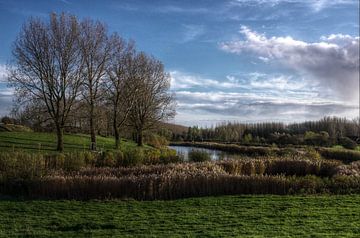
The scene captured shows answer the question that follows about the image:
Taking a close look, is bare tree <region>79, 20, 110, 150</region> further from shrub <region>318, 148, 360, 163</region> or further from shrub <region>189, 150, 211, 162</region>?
shrub <region>318, 148, 360, 163</region>

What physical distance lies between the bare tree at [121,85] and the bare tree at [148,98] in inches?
39.1

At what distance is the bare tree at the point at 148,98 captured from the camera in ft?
138

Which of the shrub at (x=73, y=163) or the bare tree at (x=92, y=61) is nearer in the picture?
the shrub at (x=73, y=163)

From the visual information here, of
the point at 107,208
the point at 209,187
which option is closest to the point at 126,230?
the point at 107,208

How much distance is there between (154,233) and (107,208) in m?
2.81

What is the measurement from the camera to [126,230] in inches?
315

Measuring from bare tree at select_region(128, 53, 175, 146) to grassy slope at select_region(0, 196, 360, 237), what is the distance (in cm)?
3048

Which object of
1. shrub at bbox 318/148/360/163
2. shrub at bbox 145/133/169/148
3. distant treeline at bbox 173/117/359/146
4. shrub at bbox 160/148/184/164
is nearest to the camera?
shrub at bbox 160/148/184/164

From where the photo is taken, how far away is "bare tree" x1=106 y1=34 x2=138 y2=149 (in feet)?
123

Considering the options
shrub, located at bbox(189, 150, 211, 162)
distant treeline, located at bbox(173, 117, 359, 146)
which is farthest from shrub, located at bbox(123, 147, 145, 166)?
distant treeline, located at bbox(173, 117, 359, 146)

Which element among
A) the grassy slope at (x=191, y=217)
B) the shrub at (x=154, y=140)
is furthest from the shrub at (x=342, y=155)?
the grassy slope at (x=191, y=217)

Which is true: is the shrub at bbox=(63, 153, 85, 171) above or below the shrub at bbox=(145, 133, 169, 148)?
below

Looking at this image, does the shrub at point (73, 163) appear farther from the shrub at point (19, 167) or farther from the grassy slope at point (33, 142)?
the grassy slope at point (33, 142)

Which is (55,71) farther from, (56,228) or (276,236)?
(276,236)
